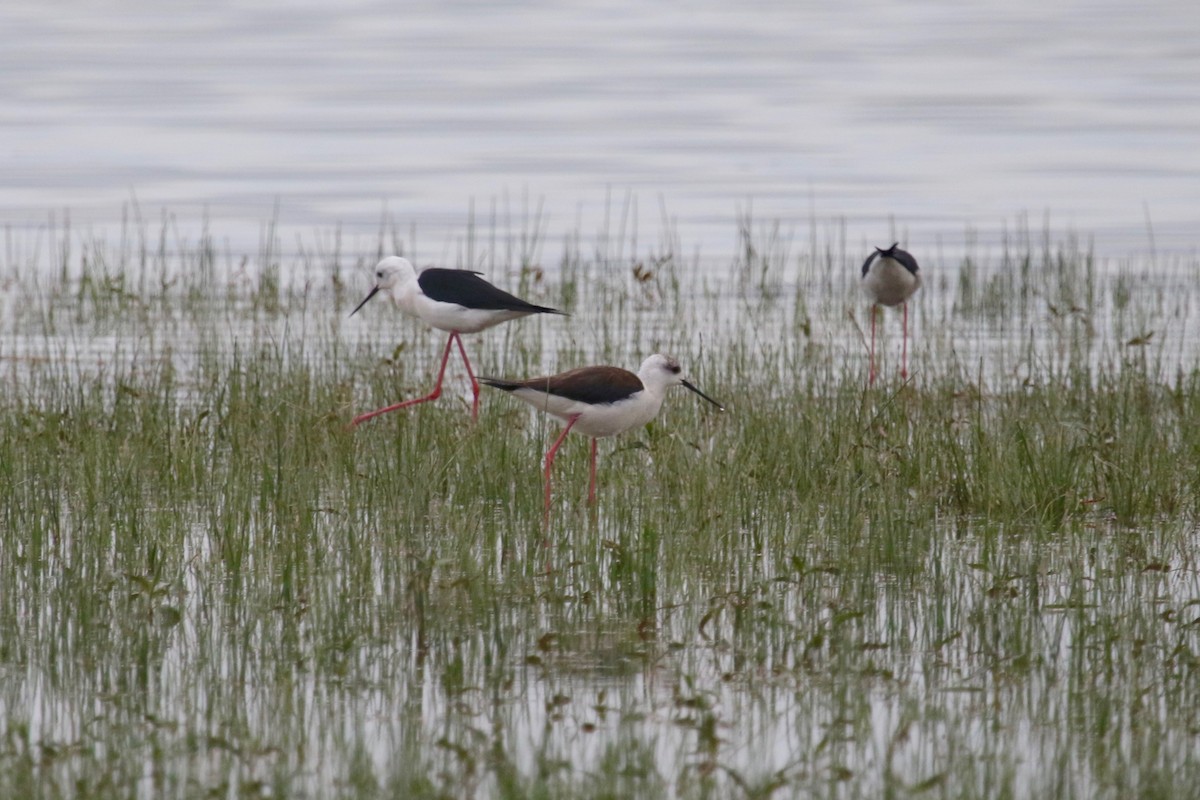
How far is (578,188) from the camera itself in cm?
2384

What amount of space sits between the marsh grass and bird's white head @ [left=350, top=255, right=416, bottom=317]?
592 mm

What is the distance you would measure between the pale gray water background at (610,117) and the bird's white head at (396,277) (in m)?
6.64

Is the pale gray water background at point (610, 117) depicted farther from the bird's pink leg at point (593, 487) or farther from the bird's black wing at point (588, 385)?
the bird's pink leg at point (593, 487)

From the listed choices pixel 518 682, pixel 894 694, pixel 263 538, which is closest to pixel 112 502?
pixel 263 538

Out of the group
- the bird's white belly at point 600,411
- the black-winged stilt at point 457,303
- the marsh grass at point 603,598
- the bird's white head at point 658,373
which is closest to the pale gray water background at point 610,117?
the black-winged stilt at point 457,303

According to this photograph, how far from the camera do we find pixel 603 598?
5.67 meters

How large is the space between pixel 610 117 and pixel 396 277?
25.6 meters

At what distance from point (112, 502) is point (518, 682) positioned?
2.33 metres

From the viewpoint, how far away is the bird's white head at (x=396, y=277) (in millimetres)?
9797

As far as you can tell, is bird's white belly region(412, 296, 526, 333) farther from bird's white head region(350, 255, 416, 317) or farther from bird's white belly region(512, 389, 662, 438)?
bird's white belly region(512, 389, 662, 438)

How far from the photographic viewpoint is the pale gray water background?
71.1 ft

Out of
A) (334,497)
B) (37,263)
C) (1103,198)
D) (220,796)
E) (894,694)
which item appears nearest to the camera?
(220,796)

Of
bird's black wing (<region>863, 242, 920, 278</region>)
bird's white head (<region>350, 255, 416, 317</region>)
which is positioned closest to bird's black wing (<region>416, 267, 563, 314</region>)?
bird's white head (<region>350, 255, 416, 317</region>)

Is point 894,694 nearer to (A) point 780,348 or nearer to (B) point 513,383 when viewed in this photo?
(B) point 513,383
